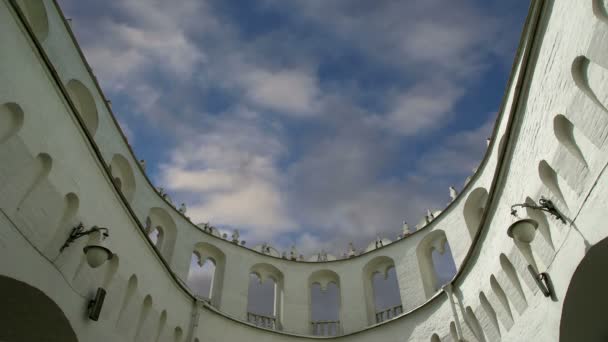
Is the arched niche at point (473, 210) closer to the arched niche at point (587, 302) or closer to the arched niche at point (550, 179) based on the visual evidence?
the arched niche at point (587, 302)

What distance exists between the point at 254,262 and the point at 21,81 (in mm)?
16545

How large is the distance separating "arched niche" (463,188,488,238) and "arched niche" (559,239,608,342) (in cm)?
943

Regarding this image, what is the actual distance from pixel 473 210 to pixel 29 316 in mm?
17245

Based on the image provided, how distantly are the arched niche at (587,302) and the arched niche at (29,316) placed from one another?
11.5 meters

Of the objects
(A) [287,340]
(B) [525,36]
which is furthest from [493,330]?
(A) [287,340]

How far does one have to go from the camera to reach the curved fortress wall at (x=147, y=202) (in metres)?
9.99

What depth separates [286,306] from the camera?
80.0ft

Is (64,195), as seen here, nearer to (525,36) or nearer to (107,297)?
(107,297)

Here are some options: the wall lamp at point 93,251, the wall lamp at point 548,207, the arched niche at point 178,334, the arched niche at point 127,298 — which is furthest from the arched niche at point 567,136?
the arched niche at point 178,334

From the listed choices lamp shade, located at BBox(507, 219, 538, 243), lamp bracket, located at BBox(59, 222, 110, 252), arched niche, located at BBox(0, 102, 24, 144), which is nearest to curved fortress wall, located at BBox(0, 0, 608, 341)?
arched niche, located at BBox(0, 102, 24, 144)

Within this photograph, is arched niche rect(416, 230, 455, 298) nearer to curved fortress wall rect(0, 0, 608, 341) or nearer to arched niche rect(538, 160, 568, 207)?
curved fortress wall rect(0, 0, 608, 341)

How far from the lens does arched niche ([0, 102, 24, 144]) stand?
9820mm

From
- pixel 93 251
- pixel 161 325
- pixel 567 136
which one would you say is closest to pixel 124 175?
pixel 161 325

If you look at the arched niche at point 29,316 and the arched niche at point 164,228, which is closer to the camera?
the arched niche at point 29,316
